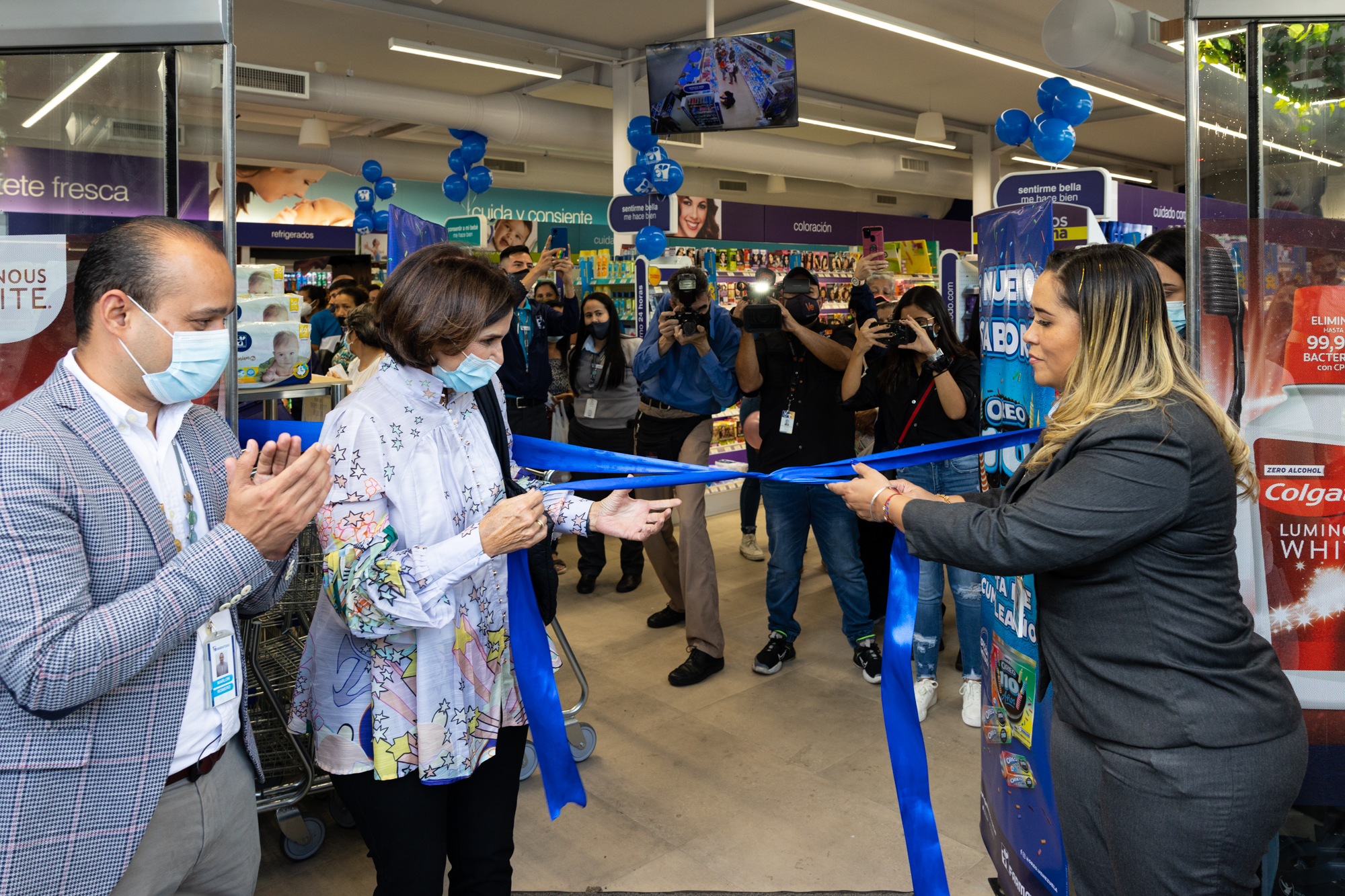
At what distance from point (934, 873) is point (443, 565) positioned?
1.27 meters

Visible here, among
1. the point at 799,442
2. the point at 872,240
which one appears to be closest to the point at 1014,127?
the point at 872,240

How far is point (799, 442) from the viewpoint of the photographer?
4.21 m

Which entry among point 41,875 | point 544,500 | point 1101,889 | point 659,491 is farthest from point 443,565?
point 659,491

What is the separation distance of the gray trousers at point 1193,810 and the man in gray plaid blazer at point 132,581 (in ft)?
4.36

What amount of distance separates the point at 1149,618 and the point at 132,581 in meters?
1.50

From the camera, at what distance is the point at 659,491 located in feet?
16.1

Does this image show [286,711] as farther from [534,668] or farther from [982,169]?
[982,169]

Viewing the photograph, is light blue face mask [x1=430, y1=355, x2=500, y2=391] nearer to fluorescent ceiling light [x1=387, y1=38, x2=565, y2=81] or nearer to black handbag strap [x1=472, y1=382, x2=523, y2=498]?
black handbag strap [x1=472, y1=382, x2=523, y2=498]

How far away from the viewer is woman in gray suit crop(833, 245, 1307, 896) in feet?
4.80

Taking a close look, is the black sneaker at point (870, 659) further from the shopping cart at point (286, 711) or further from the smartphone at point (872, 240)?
the smartphone at point (872, 240)

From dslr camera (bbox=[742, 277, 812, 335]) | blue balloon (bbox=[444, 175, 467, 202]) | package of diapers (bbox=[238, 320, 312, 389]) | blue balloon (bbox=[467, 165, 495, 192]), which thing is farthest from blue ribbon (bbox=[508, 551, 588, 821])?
blue balloon (bbox=[444, 175, 467, 202])

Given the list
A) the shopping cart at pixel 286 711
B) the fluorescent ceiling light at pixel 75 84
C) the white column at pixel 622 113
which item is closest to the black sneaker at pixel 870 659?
the shopping cart at pixel 286 711

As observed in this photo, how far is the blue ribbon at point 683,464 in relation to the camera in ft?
7.12

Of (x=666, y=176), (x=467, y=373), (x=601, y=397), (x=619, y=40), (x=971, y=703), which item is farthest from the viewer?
(x=619, y=40)
